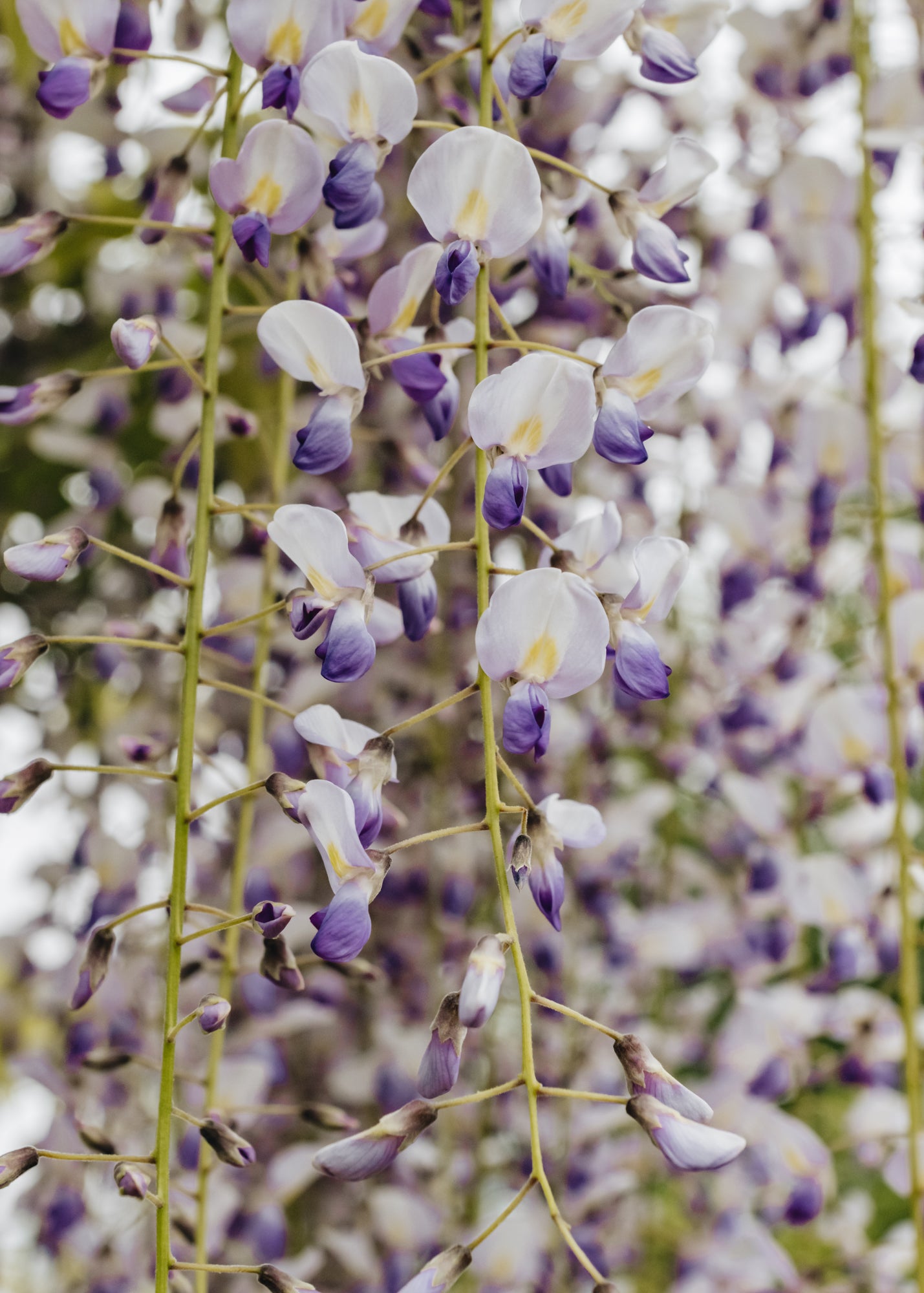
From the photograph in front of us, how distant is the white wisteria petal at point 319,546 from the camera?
20.1 inches

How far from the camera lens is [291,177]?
58 cm

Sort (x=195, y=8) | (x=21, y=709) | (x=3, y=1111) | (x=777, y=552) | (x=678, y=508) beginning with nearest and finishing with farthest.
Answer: (x=195, y=8)
(x=777, y=552)
(x=678, y=508)
(x=21, y=709)
(x=3, y=1111)

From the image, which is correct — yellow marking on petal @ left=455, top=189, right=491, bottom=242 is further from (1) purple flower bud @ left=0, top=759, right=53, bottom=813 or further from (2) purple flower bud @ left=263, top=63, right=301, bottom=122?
(1) purple flower bud @ left=0, top=759, right=53, bottom=813

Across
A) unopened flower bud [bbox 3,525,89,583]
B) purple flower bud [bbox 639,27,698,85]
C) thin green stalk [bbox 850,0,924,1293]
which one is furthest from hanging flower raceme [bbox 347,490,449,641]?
thin green stalk [bbox 850,0,924,1293]

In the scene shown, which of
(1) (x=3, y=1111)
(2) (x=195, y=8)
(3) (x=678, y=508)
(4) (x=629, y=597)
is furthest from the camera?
(1) (x=3, y=1111)

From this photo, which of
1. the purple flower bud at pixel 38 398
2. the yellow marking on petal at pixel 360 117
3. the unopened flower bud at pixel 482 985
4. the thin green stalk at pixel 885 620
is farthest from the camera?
the thin green stalk at pixel 885 620

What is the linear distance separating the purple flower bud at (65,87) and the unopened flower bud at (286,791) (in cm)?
34

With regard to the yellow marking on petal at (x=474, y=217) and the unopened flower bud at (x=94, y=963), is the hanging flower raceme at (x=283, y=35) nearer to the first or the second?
the yellow marking on petal at (x=474, y=217)

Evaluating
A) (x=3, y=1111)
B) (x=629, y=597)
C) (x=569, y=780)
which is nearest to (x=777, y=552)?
(x=569, y=780)

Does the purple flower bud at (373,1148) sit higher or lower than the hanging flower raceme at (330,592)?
lower

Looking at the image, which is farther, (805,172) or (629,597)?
(805,172)

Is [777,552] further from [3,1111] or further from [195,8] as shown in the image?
[3,1111]

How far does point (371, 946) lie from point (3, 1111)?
89 cm

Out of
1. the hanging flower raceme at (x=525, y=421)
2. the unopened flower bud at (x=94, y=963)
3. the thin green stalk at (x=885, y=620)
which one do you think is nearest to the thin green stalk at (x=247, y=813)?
the unopened flower bud at (x=94, y=963)
